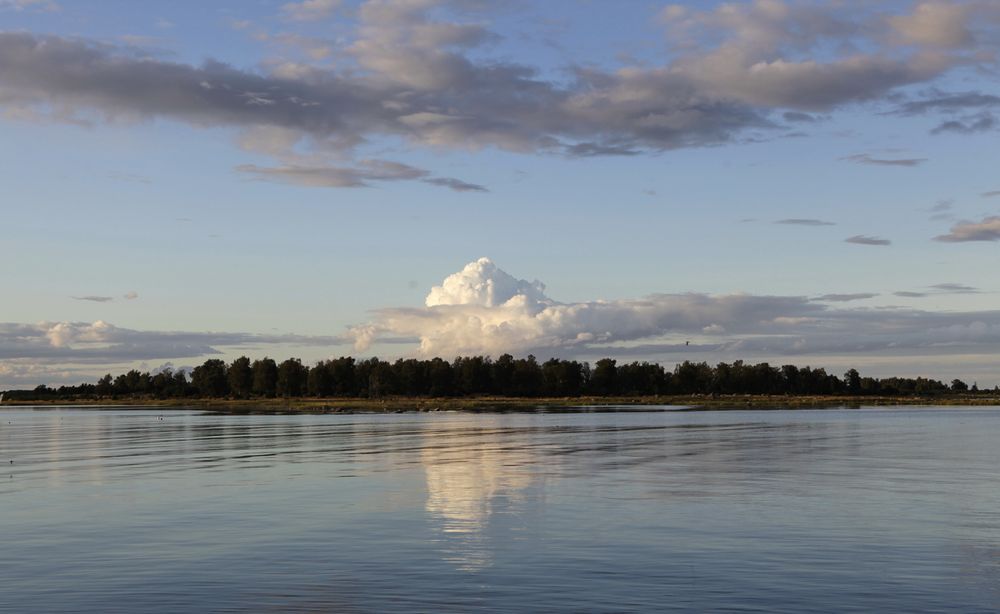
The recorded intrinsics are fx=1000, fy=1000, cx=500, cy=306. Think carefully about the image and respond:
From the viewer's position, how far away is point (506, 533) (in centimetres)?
4041

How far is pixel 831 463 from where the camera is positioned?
71625 millimetres

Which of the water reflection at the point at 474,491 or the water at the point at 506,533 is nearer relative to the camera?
the water at the point at 506,533

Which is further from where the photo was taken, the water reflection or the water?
the water reflection

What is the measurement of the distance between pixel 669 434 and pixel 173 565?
8814cm

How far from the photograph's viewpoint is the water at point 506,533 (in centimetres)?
2936

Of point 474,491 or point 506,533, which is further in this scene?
point 474,491

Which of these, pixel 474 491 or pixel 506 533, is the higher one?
pixel 474 491

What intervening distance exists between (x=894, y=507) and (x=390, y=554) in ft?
81.9

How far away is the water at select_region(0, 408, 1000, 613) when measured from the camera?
96.3ft

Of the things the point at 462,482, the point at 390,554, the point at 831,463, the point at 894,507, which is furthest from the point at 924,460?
the point at 390,554

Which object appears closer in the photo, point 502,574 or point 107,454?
point 502,574

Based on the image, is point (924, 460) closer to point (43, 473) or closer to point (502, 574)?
point (502, 574)

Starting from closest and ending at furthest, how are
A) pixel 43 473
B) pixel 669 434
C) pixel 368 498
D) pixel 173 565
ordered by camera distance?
pixel 173 565, pixel 368 498, pixel 43 473, pixel 669 434

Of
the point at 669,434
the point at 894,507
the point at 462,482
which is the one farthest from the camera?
the point at 669,434
